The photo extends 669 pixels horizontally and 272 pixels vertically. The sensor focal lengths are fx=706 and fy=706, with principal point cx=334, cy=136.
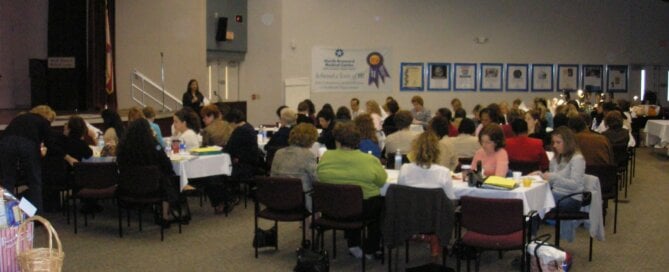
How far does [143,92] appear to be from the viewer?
48.5 feet

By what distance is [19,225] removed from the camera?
353 cm

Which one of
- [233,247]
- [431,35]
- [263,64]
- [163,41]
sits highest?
[431,35]

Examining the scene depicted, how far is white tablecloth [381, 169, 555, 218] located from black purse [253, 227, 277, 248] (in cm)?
173

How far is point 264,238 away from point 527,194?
2.36m

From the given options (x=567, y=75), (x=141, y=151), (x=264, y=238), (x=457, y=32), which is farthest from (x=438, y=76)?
(x=264, y=238)

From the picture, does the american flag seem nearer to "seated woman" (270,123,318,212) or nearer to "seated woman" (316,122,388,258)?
"seated woman" (270,123,318,212)

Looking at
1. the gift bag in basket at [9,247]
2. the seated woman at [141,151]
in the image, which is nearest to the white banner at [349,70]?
the seated woman at [141,151]

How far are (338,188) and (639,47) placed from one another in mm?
13896

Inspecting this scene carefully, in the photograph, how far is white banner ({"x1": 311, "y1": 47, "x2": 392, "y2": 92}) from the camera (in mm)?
15883

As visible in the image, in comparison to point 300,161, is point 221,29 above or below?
above

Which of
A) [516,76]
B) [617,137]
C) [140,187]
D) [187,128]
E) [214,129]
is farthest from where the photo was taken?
[516,76]

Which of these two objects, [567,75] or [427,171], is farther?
[567,75]

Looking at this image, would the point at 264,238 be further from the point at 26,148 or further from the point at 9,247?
the point at 9,247

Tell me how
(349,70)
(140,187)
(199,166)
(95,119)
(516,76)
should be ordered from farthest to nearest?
(516,76) → (349,70) → (95,119) → (199,166) → (140,187)
